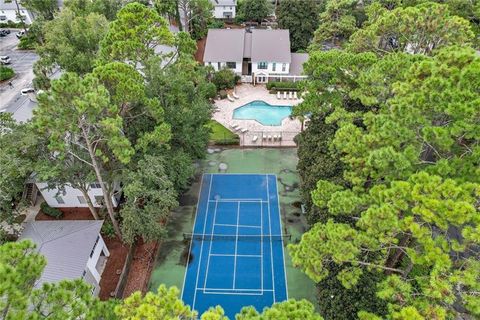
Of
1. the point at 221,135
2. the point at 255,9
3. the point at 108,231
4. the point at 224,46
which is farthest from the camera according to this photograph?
the point at 255,9

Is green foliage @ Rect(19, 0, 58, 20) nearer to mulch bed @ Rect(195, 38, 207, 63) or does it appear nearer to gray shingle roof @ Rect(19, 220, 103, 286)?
mulch bed @ Rect(195, 38, 207, 63)

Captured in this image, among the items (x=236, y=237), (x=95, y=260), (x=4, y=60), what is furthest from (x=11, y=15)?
(x=236, y=237)

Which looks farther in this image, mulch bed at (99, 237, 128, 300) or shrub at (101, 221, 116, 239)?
shrub at (101, 221, 116, 239)

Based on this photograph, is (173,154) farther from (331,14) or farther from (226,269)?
(331,14)

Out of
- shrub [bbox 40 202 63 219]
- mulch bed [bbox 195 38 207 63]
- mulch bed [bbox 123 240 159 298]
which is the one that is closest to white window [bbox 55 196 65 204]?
shrub [bbox 40 202 63 219]

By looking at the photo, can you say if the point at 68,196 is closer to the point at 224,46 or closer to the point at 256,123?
the point at 256,123

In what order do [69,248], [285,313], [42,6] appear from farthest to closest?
[42,6]
[69,248]
[285,313]
